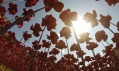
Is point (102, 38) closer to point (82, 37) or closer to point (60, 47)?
point (82, 37)

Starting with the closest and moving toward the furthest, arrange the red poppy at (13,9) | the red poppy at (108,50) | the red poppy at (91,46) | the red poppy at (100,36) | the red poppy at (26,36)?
the red poppy at (13,9) → the red poppy at (26,36) → the red poppy at (100,36) → the red poppy at (108,50) → the red poppy at (91,46)

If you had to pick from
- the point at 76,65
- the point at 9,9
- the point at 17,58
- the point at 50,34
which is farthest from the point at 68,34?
the point at 17,58

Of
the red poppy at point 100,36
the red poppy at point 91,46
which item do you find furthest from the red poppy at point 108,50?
the red poppy at point 100,36

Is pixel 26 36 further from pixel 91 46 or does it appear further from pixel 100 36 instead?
pixel 91 46

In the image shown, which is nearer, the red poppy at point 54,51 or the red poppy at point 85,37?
the red poppy at point 85,37

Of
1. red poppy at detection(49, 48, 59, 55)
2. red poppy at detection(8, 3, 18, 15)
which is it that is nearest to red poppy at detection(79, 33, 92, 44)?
red poppy at detection(49, 48, 59, 55)

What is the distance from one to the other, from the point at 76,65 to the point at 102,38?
3.86m

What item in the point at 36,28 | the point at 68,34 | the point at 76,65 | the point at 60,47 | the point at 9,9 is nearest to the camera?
the point at 9,9

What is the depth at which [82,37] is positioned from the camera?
42.7ft

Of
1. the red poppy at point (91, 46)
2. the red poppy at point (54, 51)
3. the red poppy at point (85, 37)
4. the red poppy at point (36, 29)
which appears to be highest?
the red poppy at point (36, 29)

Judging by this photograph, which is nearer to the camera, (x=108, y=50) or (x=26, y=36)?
(x=26, y=36)

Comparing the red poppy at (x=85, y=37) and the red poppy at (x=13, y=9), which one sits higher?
the red poppy at (x=13, y=9)

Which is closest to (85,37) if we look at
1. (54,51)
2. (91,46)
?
(91,46)

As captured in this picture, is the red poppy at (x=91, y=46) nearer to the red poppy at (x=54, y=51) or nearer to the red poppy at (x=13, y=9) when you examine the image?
the red poppy at (x=54, y=51)
